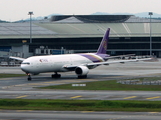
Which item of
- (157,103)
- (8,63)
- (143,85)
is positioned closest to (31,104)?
(157,103)

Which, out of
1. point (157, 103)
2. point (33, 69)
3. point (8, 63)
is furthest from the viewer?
point (8, 63)

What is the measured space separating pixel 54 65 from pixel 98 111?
119 feet

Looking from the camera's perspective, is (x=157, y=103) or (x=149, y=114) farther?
(x=157, y=103)

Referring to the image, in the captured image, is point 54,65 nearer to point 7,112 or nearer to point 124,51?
point 7,112

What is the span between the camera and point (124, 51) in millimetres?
196750

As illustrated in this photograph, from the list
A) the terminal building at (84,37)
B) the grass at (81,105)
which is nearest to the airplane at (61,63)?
the grass at (81,105)

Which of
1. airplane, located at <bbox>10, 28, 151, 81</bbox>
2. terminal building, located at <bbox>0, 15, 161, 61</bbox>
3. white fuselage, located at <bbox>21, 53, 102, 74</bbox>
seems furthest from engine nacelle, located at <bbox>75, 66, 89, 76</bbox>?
terminal building, located at <bbox>0, 15, 161, 61</bbox>

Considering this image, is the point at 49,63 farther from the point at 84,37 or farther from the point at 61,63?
the point at 84,37

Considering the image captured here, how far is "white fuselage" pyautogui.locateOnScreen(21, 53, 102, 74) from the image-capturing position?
67875mm

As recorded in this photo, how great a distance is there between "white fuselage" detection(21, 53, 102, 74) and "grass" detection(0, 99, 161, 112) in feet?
91.4

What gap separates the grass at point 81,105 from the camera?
36.4 metres

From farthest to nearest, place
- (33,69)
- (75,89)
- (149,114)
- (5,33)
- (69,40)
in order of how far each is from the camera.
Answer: (69,40) → (5,33) → (33,69) → (75,89) → (149,114)

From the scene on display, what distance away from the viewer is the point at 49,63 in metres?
70.0

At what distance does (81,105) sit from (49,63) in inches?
1273
